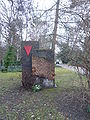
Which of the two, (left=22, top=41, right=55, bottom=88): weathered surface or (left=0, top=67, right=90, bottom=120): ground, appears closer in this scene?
(left=0, top=67, right=90, bottom=120): ground

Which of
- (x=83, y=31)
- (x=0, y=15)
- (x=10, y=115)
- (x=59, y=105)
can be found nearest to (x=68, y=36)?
(x=83, y=31)

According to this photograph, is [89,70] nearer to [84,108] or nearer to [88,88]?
[88,88]

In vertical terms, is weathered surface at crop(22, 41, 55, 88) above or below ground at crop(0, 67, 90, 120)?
above

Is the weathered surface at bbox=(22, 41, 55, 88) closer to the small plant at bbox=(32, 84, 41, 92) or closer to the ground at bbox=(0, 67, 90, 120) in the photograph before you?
the small plant at bbox=(32, 84, 41, 92)

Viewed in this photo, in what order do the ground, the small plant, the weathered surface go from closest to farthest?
the ground
the small plant
the weathered surface

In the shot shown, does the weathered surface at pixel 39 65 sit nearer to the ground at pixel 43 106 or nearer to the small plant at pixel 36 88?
the small plant at pixel 36 88

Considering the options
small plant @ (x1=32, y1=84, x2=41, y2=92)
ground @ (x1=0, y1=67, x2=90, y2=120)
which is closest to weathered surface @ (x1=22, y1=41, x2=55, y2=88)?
small plant @ (x1=32, y1=84, x2=41, y2=92)

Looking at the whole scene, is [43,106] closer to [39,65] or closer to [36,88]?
[36,88]

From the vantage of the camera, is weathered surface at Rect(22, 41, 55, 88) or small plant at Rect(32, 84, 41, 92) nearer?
small plant at Rect(32, 84, 41, 92)

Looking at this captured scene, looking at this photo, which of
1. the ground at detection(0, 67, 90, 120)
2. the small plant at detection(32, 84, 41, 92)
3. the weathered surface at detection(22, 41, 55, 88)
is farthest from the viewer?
the weathered surface at detection(22, 41, 55, 88)

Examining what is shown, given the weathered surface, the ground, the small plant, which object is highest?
the weathered surface

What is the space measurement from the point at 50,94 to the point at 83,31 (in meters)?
2.65

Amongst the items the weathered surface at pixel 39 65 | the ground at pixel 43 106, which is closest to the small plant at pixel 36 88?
the weathered surface at pixel 39 65

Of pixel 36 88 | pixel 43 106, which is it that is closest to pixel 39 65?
pixel 36 88
